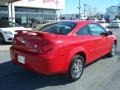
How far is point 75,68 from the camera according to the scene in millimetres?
5836

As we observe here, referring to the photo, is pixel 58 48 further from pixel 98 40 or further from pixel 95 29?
pixel 95 29

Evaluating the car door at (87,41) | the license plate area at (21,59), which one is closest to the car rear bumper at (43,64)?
the license plate area at (21,59)

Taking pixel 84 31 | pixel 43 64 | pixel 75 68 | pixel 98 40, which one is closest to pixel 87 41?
pixel 84 31

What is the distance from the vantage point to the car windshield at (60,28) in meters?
6.00

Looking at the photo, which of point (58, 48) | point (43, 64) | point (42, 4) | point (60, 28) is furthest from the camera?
point (42, 4)

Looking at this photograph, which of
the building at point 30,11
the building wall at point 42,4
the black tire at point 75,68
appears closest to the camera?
the black tire at point 75,68

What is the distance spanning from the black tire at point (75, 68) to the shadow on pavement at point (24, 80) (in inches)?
7.7

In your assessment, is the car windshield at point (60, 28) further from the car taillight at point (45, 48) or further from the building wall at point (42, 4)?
the building wall at point (42, 4)

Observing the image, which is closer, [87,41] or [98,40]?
[87,41]

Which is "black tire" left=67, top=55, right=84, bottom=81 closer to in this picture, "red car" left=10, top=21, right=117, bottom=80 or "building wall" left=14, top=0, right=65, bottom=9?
"red car" left=10, top=21, right=117, bottom=80

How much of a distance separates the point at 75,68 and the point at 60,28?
45.0 inches

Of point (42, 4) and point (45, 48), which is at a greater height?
point (42, 4)

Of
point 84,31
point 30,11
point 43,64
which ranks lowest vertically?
point 43,64

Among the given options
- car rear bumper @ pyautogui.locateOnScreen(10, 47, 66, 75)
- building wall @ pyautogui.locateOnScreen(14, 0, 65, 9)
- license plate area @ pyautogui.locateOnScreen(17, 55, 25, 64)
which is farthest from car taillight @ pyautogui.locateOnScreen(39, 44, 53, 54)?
building wall @ pyautogui.locateOnScreen(14, 0, 65, 9)
